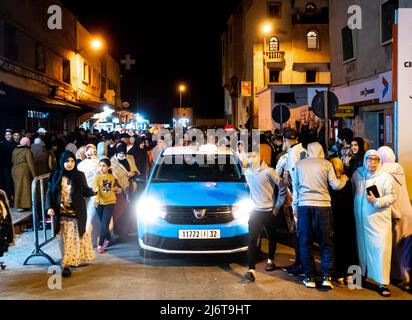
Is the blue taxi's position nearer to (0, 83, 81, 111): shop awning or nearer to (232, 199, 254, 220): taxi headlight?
(232, 199, 254, 220): taxi headlight

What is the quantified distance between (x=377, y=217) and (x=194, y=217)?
2688mm

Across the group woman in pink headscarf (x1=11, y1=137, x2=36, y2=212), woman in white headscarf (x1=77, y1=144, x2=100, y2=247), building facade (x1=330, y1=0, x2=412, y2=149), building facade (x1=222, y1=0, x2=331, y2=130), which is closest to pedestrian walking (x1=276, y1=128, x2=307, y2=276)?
woman in white headscarf (x1=77, y1=144, x2=100, y2=247)

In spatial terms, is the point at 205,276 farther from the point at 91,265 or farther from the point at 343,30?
the point at 343,30

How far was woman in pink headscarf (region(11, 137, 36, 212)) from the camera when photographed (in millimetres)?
11961

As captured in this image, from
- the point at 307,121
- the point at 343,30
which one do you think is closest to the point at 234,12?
the point at 307,121

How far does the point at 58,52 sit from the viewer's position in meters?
27.0

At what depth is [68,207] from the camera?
7.64m

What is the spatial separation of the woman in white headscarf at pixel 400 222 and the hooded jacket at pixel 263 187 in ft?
5.19

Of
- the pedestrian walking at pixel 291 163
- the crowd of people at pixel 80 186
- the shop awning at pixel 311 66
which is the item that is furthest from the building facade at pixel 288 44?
the pedestrian walking at pixel 291 163

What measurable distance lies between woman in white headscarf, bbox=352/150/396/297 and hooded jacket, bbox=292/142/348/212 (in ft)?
1.26

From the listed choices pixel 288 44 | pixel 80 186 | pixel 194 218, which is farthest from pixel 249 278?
pixel 288 44

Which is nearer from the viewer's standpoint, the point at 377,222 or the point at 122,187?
the point at 377,222

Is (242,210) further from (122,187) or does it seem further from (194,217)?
(122,187)
